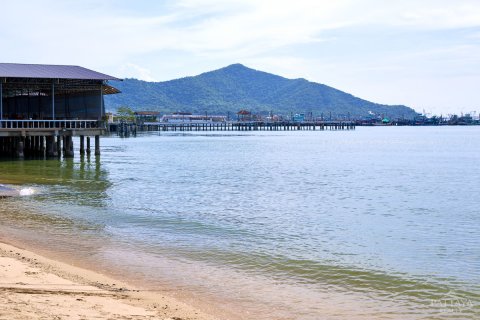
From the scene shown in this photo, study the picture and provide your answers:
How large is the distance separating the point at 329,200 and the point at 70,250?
14.7 metres

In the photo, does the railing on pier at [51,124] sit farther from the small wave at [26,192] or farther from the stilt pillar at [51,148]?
the small wave at [26,192]

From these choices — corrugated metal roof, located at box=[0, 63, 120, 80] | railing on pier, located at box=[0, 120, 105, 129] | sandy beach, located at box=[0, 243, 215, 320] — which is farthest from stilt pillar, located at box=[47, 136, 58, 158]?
sandy beach, located at box=[0, 243, 215, 320]

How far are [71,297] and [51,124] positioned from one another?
35978mm

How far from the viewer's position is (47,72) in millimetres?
42438

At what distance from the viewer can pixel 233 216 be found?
21.1 m

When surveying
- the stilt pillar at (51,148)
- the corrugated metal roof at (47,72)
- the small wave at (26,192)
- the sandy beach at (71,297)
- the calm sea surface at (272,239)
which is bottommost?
the calm sea surface at (272,239)

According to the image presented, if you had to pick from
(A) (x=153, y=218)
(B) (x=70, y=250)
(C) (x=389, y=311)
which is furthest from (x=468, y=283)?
(A) (x=153, y=218)

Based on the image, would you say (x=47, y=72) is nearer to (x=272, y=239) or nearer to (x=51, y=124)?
(x=51, y=124)

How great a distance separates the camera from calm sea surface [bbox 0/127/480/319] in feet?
36.4

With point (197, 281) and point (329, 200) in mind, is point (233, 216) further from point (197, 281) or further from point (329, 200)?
point (197, 281)

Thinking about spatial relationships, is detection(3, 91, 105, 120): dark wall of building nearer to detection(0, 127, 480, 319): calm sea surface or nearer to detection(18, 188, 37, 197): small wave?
detection(0, 127, 480, 319): calm sea surface

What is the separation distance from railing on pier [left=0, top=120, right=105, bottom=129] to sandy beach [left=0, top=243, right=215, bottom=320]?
31.4 m

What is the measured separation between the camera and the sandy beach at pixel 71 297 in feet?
27.2

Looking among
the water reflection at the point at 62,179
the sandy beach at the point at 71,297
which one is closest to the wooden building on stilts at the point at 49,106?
the water reflection at the point at 62,179
